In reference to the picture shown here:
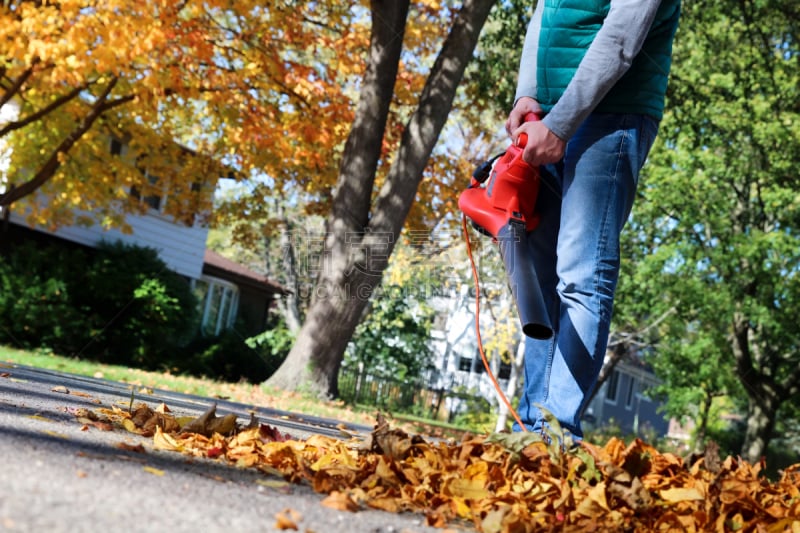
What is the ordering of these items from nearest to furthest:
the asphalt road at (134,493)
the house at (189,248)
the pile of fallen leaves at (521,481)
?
the asphalt road at (134,493) < the pile of fallen leaves at (521,481) < the house at (189,248)

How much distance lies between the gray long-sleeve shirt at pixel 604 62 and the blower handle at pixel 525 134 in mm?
131

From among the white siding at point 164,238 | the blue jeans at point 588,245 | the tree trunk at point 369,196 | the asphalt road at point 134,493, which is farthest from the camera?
the white siding at point 164,238

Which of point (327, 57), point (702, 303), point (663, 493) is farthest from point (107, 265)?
point (663, 493)

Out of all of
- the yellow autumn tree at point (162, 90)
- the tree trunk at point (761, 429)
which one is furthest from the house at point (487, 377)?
the yellow autumn tree at point (162, 90)

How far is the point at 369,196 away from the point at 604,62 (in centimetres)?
765

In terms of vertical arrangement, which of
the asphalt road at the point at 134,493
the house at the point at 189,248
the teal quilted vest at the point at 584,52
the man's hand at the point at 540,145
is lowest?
the asphalt road at the point at 134,493

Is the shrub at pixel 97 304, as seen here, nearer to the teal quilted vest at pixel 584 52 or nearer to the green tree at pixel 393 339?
the green tree at pixel 393 339

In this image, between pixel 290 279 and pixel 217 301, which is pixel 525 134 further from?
pixel 217 301

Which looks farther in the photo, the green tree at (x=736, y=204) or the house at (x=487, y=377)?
the house at (x=487, y=377)

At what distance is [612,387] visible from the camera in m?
48.5

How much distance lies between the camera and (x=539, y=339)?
11.2 feet

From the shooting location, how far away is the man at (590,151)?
3.03 m

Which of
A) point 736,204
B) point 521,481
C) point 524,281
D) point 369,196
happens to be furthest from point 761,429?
point 521,481

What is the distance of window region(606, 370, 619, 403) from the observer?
157 feet
